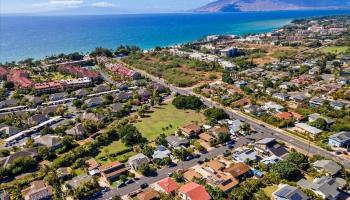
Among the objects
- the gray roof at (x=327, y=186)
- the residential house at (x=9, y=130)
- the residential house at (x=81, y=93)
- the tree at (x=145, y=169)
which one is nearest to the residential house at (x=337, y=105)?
the gray roof at (x=327, y=186)

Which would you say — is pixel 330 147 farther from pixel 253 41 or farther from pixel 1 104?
pixel 253 41

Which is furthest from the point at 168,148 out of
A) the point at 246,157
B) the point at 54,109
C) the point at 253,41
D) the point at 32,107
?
the point at 253,41

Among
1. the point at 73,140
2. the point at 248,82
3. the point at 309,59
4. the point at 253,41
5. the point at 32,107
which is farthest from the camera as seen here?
the point at 253,41

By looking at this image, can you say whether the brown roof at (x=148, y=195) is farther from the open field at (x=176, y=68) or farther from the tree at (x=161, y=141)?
the open field at (x=176, y=68)

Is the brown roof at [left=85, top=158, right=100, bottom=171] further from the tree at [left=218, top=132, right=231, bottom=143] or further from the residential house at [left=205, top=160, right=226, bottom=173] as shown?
the tree at [left=218, top=132, right=231, bottom=143]

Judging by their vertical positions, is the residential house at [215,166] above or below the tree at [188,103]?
below

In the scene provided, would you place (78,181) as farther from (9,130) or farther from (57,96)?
(57,96)
